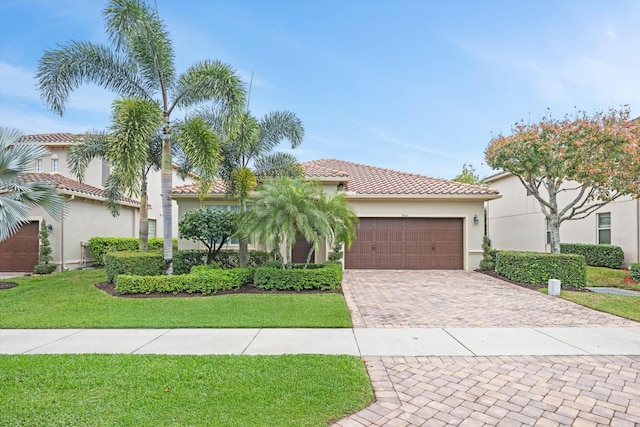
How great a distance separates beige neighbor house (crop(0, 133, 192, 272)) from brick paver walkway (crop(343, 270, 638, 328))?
30.1 ft

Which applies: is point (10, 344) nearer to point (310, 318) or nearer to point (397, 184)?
point (310, 318)

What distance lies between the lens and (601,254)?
1451 cm

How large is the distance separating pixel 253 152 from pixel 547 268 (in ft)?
33.3

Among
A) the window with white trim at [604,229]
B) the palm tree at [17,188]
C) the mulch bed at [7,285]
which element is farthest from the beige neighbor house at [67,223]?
the window with white trim at [604,229]

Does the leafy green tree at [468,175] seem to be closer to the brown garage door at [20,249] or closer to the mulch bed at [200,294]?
the mulch bed at [200,294]

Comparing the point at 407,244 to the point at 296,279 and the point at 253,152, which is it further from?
the point at 253,152

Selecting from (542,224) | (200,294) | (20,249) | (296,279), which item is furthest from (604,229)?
(20,249)

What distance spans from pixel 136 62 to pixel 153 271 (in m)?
6.32

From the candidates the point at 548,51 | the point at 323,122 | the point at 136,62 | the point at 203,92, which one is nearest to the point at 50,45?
the point at 136,62

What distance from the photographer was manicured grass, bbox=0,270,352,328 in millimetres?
6652

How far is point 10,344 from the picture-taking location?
5.57 metres

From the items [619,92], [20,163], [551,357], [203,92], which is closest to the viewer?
[551,357]

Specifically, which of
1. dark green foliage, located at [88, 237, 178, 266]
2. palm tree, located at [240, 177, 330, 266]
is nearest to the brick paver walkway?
palm tree, located at [240, 177, 330, 266]

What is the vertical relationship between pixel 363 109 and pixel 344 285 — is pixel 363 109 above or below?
above
